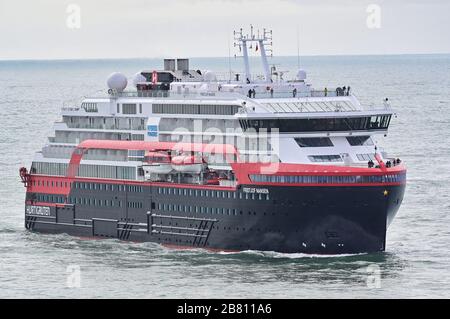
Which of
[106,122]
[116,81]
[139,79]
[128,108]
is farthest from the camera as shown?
[139,79]

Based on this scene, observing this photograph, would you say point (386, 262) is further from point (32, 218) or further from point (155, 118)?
point (32, 218)

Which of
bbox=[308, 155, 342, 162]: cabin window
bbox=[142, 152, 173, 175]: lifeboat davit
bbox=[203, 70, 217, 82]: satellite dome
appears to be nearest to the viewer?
bbox=[308, 155, 342, 162]: cabin window

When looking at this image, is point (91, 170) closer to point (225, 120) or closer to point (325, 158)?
point (225, 120)

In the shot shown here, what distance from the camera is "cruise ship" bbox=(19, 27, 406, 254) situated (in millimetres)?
76938

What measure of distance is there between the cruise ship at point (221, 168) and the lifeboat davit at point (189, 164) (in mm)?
49

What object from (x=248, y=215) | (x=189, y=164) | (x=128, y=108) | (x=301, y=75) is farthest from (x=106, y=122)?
(x=248, y=215)

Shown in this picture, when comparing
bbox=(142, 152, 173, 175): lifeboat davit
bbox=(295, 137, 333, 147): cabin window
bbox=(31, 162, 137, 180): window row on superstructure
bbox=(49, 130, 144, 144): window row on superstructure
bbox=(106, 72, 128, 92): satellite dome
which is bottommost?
bbox=(31, 162, 137, 180): window row on superstructure

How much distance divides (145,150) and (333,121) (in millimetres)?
10337

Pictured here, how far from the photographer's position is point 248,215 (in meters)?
78.1

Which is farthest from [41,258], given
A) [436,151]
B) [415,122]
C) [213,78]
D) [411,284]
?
[415,122]

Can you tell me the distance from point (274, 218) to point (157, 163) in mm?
7871

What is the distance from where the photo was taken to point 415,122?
155000mm

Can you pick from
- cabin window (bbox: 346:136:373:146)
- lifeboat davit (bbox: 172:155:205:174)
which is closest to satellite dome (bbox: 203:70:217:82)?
lifeboat davit (bbox: 172:155:205:174)

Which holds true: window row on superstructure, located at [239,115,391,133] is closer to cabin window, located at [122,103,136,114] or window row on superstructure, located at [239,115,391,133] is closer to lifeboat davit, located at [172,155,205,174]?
lifeboat davit, located at [172,155,205,174]
